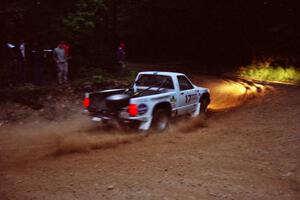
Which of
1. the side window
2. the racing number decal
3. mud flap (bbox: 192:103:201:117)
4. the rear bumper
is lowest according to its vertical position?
mud flap (bbox: 192:103:201:117)

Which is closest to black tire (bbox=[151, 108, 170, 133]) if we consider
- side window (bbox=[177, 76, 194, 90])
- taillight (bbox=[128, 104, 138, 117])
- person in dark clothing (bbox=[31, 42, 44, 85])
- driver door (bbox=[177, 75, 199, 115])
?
driver door (bbox=[177, 75, 199, 115])

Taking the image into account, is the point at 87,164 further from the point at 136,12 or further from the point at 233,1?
the point at 136,12

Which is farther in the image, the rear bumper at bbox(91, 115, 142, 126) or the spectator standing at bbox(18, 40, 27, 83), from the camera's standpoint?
the spectator standing at bbox(18, 40, 27, 83)

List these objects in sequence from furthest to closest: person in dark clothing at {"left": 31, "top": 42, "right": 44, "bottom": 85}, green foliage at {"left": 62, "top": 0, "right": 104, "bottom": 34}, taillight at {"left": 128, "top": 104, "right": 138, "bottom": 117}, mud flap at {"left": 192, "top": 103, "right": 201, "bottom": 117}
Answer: green foliage at {"left": 62, "top": 0, "right": 104, "bottom": 34}
person in dark clothing at {"left": 31, "top": 42, "right": 44, "bottom": 85}
mud flap at {"left": 192, "top": 103, "right": 201, "bottom": 117}
taillight at {"left": 128, "top": 104, "right": 138, "bottom": 117}

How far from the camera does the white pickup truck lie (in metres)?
11.1

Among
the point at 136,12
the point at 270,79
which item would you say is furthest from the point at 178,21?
the point at 270,79

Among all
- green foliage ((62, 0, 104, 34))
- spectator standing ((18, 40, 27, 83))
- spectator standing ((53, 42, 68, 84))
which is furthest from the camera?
green foliage ((62, 0, 104, 34))

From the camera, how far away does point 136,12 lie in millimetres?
45844

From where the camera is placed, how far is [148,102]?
36.5 ft

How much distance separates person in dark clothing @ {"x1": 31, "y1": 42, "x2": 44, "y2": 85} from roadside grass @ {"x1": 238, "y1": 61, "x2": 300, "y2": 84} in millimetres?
16150

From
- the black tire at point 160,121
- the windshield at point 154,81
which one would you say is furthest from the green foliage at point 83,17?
the black tire at point 160,121

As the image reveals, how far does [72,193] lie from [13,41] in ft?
45.9

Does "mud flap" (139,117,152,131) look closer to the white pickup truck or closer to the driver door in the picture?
the white pickup truck

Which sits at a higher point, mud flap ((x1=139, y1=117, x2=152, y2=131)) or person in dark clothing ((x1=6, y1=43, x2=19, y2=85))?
person in dark clothing ((x1=6, y1=43, x2=19, y2=85))
